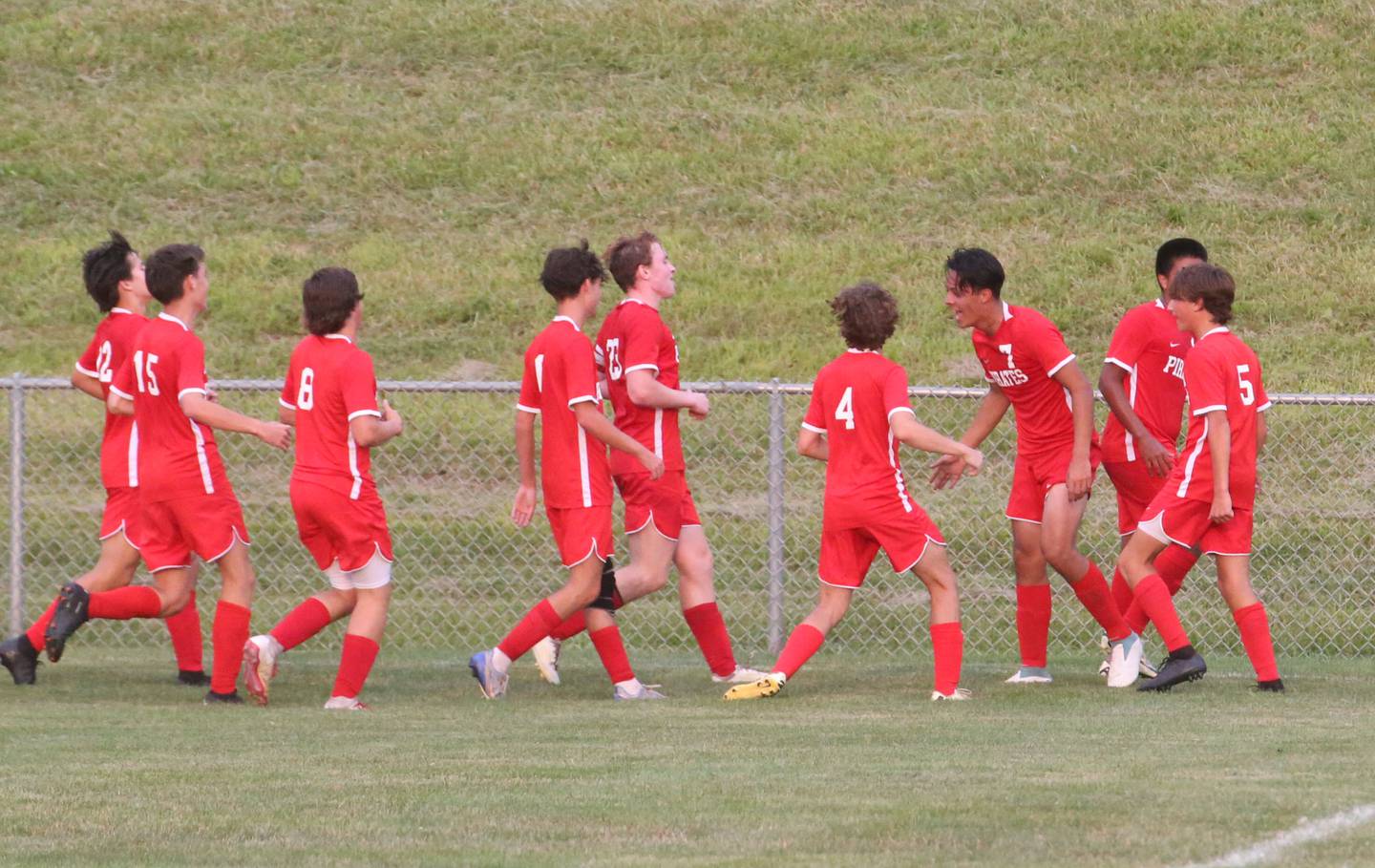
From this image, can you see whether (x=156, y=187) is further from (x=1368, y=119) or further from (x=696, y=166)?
(x=1368, y=119)

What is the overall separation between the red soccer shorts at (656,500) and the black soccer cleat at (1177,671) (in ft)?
7.09

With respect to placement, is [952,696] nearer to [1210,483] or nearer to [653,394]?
[1210,483]

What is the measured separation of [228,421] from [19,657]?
6.52ft

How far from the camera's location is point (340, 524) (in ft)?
27.3

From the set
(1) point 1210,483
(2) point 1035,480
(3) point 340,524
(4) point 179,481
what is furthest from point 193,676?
(1) point 1210,483

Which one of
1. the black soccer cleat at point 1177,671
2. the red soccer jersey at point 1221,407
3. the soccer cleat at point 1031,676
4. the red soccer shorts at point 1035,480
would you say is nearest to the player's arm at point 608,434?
the red soccer shorts at point 1035,480

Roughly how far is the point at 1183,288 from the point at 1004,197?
14009 mm

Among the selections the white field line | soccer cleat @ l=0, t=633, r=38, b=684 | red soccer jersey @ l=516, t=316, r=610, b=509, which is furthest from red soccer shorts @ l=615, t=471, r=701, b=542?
the white field line

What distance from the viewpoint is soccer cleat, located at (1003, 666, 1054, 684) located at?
9359 millimetres

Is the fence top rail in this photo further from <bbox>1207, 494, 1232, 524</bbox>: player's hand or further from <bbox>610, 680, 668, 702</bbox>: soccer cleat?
<bbox>1207, 494, 1232, 524</bbox>: player's hand

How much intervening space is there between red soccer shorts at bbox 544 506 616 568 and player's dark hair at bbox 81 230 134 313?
2449 mm

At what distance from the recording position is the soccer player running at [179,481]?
28.3 ft

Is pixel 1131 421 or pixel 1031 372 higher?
pixel 1031 372

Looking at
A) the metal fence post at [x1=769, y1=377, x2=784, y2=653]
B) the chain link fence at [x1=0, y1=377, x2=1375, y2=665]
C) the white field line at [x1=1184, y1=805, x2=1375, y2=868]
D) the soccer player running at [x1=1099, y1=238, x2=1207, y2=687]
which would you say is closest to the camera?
the white field line at [x1=1184, y1=805, x2=1375, y2=868]
